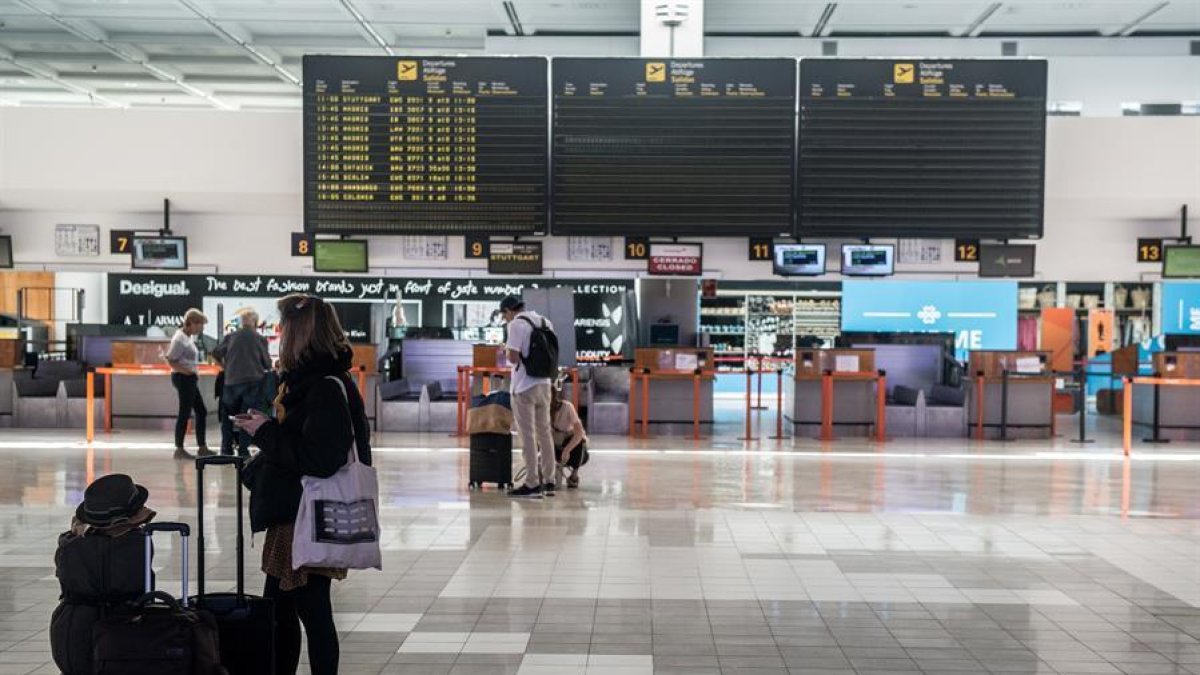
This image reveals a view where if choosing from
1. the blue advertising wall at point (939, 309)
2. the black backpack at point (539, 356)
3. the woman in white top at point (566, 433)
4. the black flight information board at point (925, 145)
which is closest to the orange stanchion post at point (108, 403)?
the woman in white top at point (566, 433)

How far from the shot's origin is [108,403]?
15.3m

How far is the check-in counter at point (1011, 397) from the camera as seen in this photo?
15.7 meters

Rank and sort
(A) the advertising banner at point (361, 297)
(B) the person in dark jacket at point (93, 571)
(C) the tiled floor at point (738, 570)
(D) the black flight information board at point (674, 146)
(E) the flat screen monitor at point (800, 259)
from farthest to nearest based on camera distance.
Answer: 1. (A) the advertising banner at point (361, 297)
2. (E) the flat screen monitor at point (800, 259)
3. (D) the black flight information board at point (674, 146)
4. (C) the tiled floor at point (738, 570)
5. (B) the person in dark jacket at point (93, 571)

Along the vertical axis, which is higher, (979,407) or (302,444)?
(302,444)

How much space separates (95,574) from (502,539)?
4055 mm

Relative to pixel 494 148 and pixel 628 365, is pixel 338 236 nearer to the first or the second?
pixel 494 148

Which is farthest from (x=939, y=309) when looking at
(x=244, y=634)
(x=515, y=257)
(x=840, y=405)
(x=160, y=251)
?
(x=244, y=634)

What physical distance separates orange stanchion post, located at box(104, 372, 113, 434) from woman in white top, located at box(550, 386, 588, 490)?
755cm

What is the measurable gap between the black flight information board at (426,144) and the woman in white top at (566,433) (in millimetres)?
3308

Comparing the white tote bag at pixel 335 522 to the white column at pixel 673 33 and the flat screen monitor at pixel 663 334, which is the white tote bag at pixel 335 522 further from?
the flat screen monitor at pixel 663 334

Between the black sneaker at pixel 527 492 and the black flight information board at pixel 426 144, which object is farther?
the black flight information board at pixel 426 144

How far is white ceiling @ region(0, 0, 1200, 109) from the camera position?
15516 mm

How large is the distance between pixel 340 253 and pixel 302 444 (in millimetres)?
9930

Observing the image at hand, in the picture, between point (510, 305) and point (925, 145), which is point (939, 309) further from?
point (510, 305)
